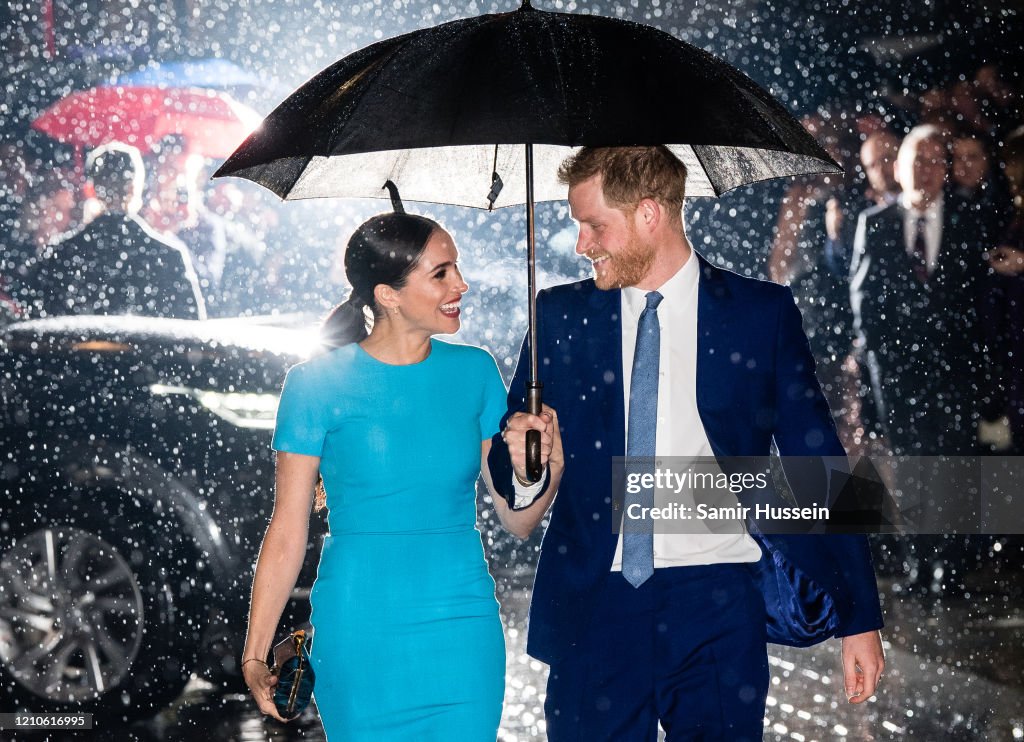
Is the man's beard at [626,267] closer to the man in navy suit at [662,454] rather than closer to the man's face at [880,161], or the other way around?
the man in navy suit at [662,454]

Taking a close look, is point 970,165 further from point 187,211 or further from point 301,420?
point 301,420

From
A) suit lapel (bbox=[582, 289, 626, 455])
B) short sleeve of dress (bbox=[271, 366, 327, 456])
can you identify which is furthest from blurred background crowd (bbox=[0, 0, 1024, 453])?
short sleeve of dress (bbox=[271, 366, 327, 456])

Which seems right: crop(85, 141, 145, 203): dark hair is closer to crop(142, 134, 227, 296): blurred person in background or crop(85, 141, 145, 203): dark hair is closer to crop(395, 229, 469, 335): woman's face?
crop(142, 134, 227, 296): blurred person in background

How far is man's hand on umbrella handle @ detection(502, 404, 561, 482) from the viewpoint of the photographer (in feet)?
10.5

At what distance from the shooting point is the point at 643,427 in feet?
10.9

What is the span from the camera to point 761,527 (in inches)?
131

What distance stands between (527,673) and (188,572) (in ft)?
6.57

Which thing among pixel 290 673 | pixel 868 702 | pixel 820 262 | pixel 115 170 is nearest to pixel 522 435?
pixel 290 673

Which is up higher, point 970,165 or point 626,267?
point 970,165

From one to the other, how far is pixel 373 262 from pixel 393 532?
2.22ft

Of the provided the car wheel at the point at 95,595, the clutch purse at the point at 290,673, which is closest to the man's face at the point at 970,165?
the car wheel at the point at 95,595

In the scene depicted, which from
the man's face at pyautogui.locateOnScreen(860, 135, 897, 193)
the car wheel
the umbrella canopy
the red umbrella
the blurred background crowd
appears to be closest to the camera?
the umbrella canopy

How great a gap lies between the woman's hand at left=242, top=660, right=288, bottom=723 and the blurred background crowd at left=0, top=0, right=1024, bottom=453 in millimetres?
6888

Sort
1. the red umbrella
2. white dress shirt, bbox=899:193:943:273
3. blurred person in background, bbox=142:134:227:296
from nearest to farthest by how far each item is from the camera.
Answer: white dress shirt, bbox=899:193:943:273 < blurred person in background, bbox=142:134:227:296 < the red umbrella
